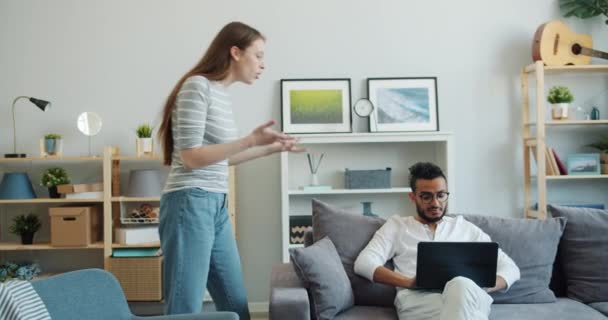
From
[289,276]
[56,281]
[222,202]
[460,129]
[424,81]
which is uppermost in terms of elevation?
[424,81]

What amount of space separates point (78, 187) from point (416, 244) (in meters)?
2.38

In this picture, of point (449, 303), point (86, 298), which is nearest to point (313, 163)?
point (449, 303)

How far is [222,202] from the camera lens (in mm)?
2100

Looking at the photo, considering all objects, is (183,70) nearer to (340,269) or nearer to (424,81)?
(424,81)

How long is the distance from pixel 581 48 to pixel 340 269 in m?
2.68

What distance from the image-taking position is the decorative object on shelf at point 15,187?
4.15m

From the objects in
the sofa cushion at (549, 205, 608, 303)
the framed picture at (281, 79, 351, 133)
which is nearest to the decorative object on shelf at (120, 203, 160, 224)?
the framed picture at (281, 79, 351, 133)

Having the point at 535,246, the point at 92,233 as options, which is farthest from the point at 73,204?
the point at 535,246

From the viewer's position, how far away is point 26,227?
165 inches

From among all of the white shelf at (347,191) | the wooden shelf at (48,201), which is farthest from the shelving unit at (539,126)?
the wooden shelf at (48,201)

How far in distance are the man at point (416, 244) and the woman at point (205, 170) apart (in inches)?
26.4

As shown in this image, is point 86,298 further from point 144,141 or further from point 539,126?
point 539,126

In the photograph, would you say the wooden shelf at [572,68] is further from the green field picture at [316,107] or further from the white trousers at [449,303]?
the white trousers at [449,303]

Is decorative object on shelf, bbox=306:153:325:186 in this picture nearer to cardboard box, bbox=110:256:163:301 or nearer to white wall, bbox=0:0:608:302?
white wall, bbox=0:0:608:302
